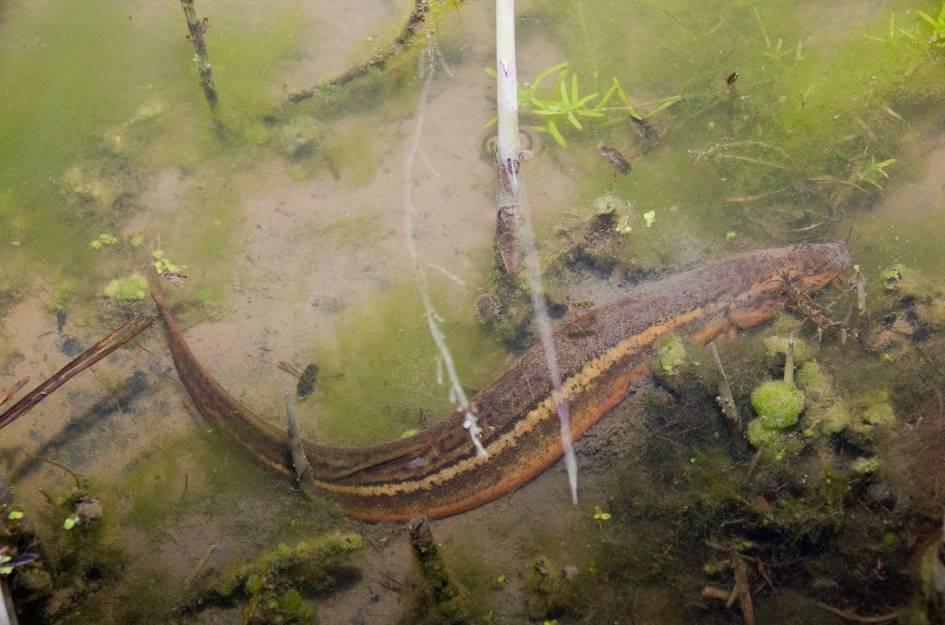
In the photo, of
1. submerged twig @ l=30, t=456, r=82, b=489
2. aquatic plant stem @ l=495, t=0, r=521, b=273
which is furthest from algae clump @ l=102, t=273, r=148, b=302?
aquatic plant stem @ l=495, t=0, r=521, b=273

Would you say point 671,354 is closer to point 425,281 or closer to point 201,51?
point 425,281

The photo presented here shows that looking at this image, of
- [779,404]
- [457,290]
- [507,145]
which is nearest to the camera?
[779,404]

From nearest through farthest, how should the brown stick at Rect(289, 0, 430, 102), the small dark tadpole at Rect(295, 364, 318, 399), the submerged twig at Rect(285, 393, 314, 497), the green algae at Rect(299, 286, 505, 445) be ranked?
the submerged twig at Rect(285, 393, 314, 497) → the green algae at Rect(299, 286, 505, 445) → the small dark tadpole at Rect(295, 364, 318, 399) → the brown stick at Rect(289, 0, 430, 102)

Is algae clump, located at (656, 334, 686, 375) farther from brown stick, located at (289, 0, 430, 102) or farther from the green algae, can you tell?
brown stick, located at (289, 0, 430, 102)

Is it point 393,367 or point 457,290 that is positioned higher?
point 457,290

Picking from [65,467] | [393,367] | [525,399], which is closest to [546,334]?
[525,399]

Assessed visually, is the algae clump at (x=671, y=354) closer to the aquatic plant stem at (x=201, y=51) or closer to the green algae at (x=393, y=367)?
the green algae at (x=393, y=367)

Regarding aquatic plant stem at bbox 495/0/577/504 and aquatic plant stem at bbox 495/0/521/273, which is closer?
aquatic plant stem at bbox 495/0/521/273
